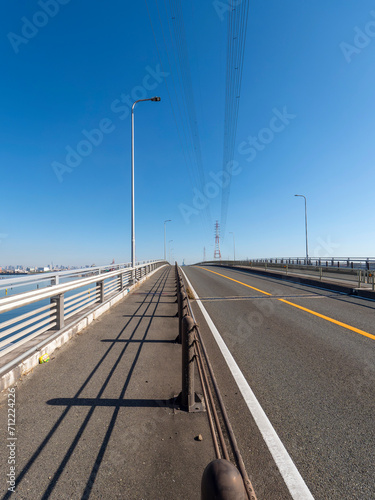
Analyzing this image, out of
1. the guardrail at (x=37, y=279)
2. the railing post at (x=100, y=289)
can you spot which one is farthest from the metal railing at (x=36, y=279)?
the railing post at (x=100, y=289)

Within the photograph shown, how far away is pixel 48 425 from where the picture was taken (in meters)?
2.71

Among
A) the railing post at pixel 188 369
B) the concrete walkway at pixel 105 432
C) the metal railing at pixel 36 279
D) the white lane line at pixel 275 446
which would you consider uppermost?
the metal railing at pixel 36 279

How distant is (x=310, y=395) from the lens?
3.25 meters

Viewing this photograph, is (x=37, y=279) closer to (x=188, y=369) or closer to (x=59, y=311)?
(x=59, y=311)

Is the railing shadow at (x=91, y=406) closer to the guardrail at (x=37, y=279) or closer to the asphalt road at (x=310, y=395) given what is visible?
the asphalt road at (x=310, y=395)

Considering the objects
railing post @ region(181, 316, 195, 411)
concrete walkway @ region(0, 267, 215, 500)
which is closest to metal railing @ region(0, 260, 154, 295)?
concrete walkway @ region(0, 267, 215, 500)

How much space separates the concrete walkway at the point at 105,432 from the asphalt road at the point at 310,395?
2.05 feet

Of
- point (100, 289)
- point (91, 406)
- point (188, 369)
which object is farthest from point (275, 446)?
point (100, 289)

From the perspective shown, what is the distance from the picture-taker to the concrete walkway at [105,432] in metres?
2.01

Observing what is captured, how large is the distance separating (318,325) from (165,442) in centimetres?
518

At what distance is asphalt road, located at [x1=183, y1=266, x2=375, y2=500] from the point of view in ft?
6.84

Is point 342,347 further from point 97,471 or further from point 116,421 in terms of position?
point 97,471

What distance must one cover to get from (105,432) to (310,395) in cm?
248

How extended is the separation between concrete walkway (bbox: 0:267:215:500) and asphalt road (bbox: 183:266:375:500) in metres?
0.62
